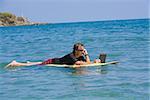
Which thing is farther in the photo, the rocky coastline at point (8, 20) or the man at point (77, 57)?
the rocky coastline at point (8, 20)

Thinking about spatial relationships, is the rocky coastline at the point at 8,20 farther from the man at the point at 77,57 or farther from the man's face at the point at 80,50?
the man's face at the point at 80,50

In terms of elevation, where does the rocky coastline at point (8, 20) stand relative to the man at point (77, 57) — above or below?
below

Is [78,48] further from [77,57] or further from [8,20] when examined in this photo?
[8,20]

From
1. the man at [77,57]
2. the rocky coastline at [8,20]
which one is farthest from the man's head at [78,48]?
the rocky coastline at [8,20]

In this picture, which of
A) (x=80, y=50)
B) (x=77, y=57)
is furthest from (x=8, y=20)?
(x=80, y=50)

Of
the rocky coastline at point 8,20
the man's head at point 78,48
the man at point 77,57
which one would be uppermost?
the man's head at point 78,48

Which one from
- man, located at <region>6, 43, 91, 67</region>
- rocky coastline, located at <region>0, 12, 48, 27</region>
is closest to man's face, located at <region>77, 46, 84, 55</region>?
man, located at <region>6, 43, 91, 67</region>

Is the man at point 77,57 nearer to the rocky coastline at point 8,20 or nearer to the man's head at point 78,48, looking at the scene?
the man's head at point 78,48

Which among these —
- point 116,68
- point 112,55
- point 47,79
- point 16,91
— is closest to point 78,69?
point 116,68

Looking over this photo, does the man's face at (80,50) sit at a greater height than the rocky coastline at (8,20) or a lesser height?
greater

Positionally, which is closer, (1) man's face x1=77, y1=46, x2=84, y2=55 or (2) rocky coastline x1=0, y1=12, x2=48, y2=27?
(1) man's face x1=77, y1=46, x2=84, y2=55

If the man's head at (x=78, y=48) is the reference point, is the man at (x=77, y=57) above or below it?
below

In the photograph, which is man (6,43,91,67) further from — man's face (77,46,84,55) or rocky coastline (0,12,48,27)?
rocky coastline (0,12,48,27)

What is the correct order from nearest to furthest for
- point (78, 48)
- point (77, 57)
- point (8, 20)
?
1. point (78, 48)
2. point (77, 57)
3. point (8, 20)
